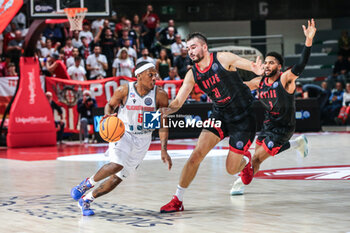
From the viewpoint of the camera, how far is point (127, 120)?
8.16m

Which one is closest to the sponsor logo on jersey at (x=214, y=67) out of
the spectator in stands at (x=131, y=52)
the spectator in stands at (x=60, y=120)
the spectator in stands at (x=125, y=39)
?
the spectator in stands at (x=60, y=120)

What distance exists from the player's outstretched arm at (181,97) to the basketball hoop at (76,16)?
32.5 ft

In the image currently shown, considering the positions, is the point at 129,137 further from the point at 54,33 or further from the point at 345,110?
the point at 345,110

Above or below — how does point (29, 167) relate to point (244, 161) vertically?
below

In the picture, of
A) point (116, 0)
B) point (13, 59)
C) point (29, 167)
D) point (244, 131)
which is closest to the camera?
point (244, 131)

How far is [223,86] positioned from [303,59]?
115 centimetres

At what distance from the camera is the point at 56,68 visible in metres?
21.3

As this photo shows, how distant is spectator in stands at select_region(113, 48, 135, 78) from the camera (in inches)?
891

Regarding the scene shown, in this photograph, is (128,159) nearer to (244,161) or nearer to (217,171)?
(244,161)

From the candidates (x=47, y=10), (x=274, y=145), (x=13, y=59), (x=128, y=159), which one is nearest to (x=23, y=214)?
(x=128, y=159)

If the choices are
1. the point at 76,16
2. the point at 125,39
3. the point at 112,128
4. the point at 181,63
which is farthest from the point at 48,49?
the point at 112,128

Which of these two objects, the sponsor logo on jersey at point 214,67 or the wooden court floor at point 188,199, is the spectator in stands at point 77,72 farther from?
the sponsor logo on jersey at point 214,67

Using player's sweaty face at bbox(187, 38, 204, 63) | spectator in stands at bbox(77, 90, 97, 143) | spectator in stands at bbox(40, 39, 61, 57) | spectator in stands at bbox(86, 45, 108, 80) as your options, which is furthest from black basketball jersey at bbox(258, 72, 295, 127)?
spectator in stands at bbox(40, 39, 61, 57)

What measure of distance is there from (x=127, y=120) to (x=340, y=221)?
2.68 m
